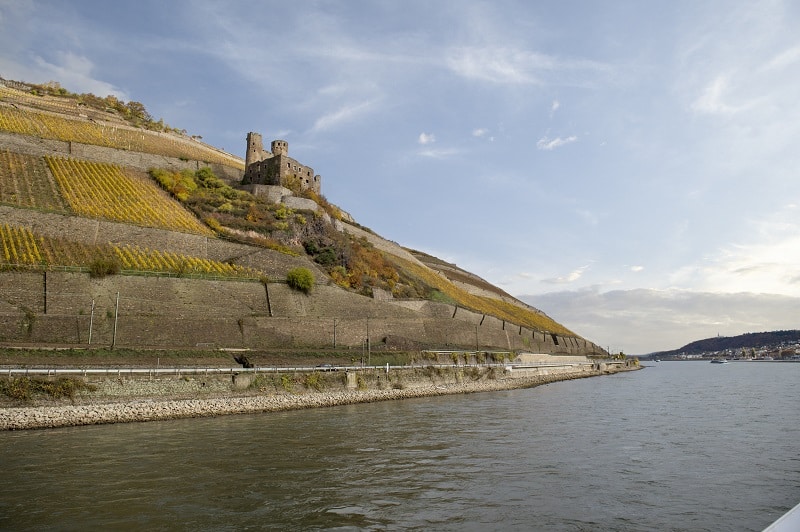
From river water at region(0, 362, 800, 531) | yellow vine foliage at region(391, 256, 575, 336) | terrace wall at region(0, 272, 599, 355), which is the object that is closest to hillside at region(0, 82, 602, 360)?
terrace wall at region(0, 272, 599, 355)

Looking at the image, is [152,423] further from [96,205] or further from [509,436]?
[96,205]

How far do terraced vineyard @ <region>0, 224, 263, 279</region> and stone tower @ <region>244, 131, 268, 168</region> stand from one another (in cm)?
3171

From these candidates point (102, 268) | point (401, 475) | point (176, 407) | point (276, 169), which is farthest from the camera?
point (276, 169)

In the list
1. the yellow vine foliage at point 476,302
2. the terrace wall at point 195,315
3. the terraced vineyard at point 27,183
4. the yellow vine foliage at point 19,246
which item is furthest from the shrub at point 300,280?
the yellow vine foliage at point 476,302

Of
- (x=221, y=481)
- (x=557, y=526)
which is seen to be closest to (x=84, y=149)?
(x=221, y=481)

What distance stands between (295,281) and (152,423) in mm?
21258

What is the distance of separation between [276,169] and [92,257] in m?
30.3

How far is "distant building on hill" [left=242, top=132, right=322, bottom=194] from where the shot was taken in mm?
65938

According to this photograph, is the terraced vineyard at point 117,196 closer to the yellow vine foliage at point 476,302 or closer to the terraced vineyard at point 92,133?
the terraced vineyard at point 92,133

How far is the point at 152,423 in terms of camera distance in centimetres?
2581

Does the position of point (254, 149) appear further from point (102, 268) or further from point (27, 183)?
point (102, 268)

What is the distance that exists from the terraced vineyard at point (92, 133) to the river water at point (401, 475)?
52.9 meters

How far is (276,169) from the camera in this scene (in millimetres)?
66000

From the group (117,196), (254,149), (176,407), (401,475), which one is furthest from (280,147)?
(401,475)
